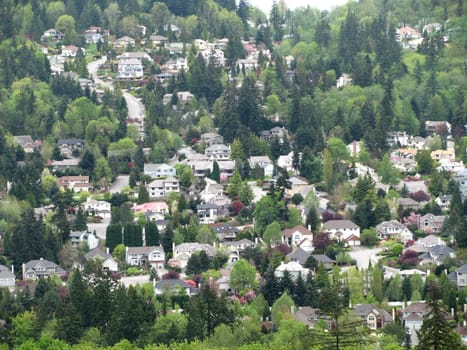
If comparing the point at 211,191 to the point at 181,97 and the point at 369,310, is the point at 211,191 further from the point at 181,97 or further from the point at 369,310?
the point at 369,310

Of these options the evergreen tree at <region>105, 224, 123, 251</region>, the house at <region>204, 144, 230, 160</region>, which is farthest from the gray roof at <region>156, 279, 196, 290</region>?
→ the house at <region>204, 144, 230, 160</region>

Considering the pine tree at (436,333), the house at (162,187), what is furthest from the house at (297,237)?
the pine tree at (436,333)

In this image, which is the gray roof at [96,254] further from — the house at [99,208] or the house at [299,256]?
the house at [299,256]

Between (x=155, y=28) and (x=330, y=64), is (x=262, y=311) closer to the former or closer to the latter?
(x=330, y=64)

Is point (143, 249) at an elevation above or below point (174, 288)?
above

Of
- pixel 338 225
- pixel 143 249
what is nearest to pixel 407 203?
pixel 338 225

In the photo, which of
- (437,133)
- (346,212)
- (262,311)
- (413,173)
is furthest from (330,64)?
(262,311)

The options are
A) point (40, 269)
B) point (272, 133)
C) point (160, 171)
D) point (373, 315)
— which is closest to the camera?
point (373, 315)

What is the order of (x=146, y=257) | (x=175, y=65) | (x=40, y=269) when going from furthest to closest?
1. (x=175, y=65)
2. (x=146, y=257)
3. (x=40, y=269)

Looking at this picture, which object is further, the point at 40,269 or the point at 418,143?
the point at 418,143

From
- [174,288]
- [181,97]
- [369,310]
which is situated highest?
[181,97]
